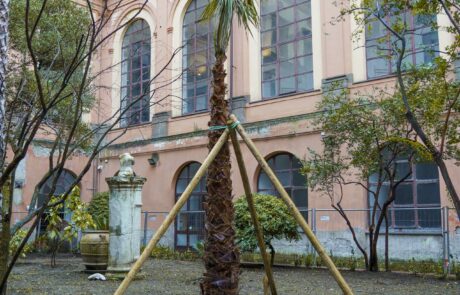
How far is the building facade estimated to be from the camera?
1555cm

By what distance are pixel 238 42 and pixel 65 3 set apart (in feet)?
25.9

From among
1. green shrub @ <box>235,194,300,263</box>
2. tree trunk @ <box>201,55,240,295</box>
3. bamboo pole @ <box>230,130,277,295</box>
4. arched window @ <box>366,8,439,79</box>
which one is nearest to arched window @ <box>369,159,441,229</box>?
arched window @ <box>366,8,439,79</box>

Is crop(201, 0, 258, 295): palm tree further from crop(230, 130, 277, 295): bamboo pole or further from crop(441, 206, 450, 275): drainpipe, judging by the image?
crop(441, 206, 450, 275): drainpipe

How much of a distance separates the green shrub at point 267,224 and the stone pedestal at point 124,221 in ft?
10.8

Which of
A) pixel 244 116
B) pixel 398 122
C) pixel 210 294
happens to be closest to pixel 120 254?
pixel 210 294

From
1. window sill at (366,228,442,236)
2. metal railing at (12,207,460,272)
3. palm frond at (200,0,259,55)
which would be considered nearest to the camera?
palm frond at (200,0,259,55)

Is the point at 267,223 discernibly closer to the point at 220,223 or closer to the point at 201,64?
the point at 220,223

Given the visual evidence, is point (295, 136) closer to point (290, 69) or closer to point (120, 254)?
point (290, 69)

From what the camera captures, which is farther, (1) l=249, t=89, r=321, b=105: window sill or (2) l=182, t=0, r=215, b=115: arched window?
(2) l=182, t=0, r=215, b=115: arched window

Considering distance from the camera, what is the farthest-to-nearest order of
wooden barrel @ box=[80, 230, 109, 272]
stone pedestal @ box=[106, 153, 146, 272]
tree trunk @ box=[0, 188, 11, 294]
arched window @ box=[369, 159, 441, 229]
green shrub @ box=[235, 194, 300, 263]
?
arched window @ box=[369, 159, 441, 229], green shrub @ box=[235, 194, 300, 263], wooden barrel @ box=[80, 230, 109, 272], stone pedestal @ box=[106, 153, 146, 272], tree trunk @ box=[0, 188, 11, 294]

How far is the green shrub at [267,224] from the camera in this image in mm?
13219

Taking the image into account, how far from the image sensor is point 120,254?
10656 mm

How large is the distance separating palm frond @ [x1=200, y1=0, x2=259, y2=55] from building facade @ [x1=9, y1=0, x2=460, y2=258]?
731 centimetres

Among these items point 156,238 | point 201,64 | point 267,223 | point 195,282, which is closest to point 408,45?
point 267,223
